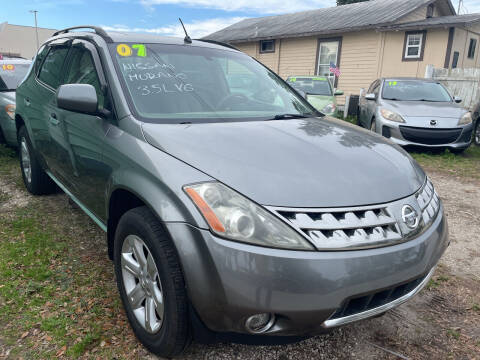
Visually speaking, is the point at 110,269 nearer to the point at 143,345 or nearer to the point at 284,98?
the point at 143,345

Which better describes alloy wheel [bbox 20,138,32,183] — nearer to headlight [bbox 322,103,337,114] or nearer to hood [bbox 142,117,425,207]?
hood [bbox 142,117,425,207]

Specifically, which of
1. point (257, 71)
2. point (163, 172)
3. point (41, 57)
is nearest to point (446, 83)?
point (257, 71)

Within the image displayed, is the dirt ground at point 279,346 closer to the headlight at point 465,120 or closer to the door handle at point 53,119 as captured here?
the door handle at point 53,119

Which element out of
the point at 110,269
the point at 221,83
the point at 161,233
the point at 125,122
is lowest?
the point at 110,269

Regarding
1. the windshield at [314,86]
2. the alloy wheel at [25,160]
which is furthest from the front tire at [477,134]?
the alloy wheel at [25,160]

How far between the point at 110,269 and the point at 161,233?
4.58 feet

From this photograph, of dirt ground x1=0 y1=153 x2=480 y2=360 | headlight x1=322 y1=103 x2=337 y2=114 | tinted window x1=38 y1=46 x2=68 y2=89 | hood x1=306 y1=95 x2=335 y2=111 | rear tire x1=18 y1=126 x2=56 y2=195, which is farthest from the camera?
hood x1=306 y1=95 x2=335 y2=111

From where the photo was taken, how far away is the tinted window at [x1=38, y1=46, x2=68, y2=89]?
338 centimetres

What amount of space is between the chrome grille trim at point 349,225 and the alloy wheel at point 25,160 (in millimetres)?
3739

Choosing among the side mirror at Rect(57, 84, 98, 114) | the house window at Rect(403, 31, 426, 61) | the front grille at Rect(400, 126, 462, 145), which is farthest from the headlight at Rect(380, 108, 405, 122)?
the house window at Rect(403, 31, 426, 61)

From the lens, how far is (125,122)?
223cm

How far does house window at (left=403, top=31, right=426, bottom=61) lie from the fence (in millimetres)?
2991

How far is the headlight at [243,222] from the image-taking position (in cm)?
157

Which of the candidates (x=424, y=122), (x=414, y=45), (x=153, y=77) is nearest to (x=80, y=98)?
(x=153, y=77)
